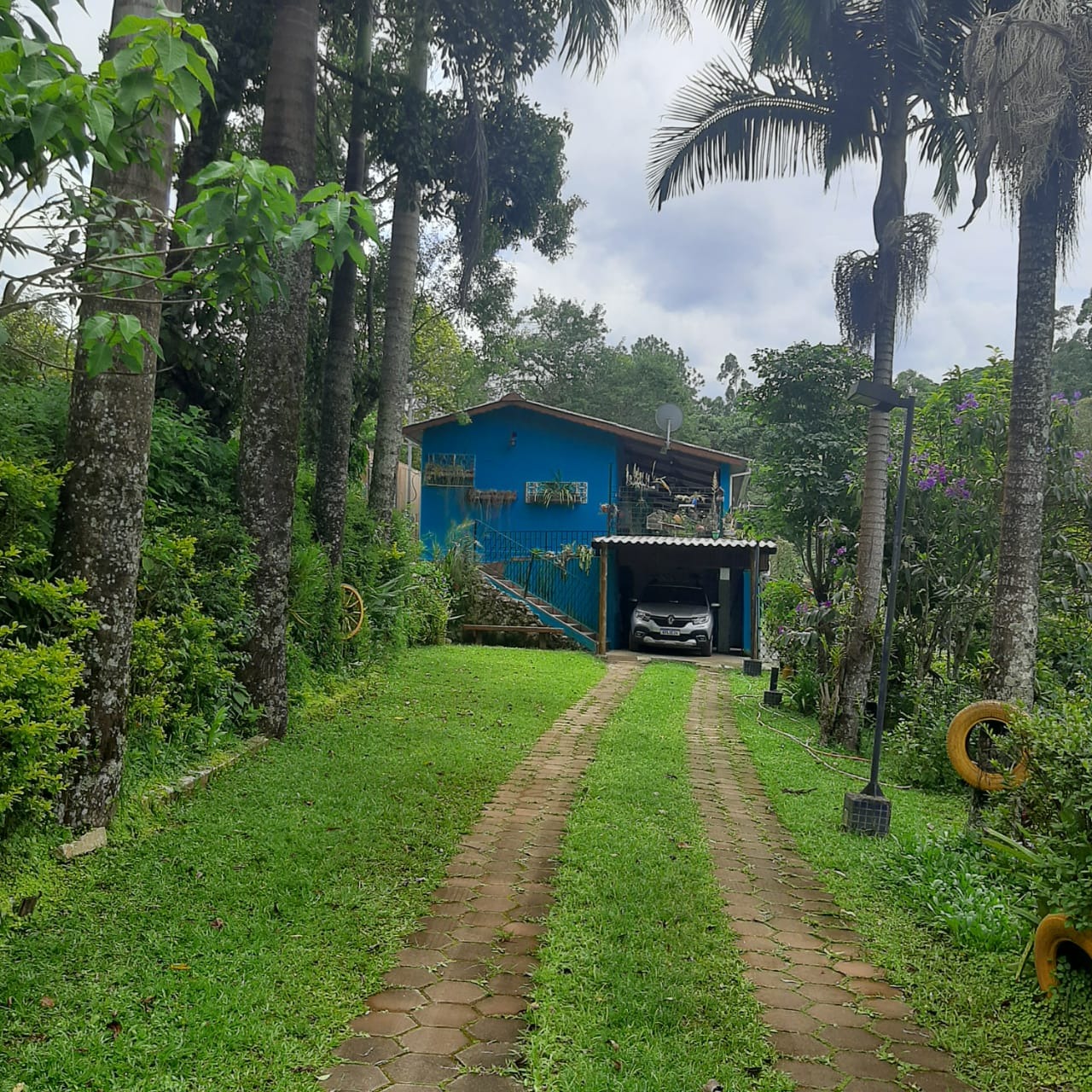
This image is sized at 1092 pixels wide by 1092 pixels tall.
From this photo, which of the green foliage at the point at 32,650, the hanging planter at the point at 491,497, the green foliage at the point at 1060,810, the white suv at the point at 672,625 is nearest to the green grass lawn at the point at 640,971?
the green foliage at the point at 1060,810

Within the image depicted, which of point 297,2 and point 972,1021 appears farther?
point 297,2

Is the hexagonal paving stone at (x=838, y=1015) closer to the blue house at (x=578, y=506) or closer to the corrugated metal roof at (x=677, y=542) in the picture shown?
the corrugated metal roof at (x=677, y=542)

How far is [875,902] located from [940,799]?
10.0 feet

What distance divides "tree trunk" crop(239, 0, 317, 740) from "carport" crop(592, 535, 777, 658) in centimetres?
1007

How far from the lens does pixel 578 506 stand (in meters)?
20.9

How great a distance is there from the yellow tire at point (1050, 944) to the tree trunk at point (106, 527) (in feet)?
14.4

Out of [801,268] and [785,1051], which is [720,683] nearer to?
[801,268]

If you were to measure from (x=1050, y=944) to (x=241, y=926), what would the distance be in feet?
10.6

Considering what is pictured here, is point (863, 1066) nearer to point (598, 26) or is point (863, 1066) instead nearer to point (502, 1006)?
point (502, 1006)

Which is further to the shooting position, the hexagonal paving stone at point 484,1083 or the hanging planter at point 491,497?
the hanging planter at point 491,497

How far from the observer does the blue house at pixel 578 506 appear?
1816 centimetres

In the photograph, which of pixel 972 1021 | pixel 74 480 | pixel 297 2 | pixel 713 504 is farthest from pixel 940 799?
pixel 713 504

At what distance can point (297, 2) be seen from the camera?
6703 millimetres

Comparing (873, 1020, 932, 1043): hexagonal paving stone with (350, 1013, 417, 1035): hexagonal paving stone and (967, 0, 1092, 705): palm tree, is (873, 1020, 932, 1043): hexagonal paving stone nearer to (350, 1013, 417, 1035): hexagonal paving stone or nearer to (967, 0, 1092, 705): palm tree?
(350, 1013, 417, 1035): hexagonal paving stone
